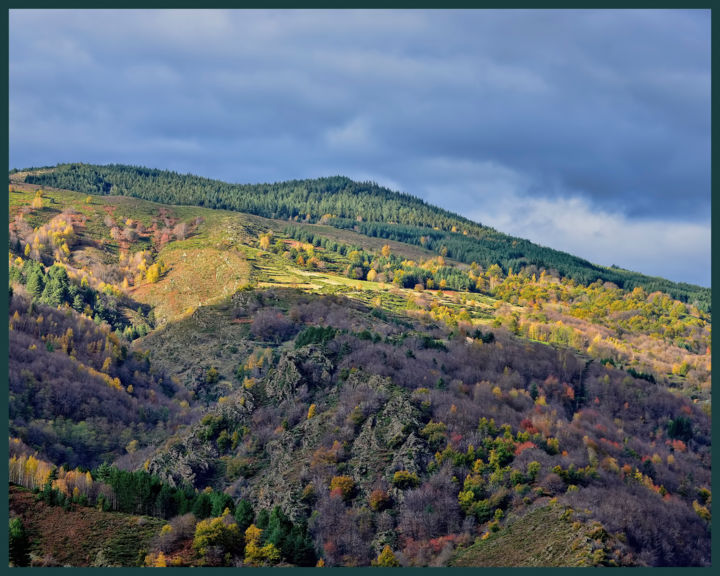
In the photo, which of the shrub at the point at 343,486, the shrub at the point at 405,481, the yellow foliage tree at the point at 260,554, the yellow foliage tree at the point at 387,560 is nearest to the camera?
Answer: the yellow foliage tree at the point at 260,554

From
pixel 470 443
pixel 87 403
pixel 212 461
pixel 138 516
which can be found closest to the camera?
Answer: pixel 138 516

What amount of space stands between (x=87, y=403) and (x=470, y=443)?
93181 millimetres

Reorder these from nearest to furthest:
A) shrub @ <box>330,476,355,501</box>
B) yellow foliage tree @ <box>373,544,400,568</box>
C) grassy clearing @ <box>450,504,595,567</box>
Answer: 1. grassy clearing @ <box>450,504,595,567</box>
2. yellow foliage tree @ <box>373,544,400,568</box>
3. shrub @ <box>330,476,355,501</box>

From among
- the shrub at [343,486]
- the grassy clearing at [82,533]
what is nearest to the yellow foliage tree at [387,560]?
the shrub at [343,486]

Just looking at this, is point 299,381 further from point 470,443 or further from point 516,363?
point 516,363

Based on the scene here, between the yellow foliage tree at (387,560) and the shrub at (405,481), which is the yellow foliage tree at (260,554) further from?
the shrub at (405,481)

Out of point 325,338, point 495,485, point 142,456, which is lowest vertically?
point 142,456

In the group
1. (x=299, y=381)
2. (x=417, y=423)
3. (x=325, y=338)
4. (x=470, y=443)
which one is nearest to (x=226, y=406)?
(x=299, y=381)

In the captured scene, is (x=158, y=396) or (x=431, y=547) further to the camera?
(x=158, y=396)

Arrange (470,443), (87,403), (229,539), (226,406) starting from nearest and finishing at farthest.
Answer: (229,539)
(470,443)
(226,406)
(87,403)

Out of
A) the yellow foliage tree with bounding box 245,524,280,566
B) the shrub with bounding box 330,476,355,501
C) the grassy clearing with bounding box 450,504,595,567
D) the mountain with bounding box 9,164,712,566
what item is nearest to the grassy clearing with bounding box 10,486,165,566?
the mountain with bounding box 9,164,712,566

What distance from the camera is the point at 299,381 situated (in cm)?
14350

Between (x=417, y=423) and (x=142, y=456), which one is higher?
(x=417, y=423)

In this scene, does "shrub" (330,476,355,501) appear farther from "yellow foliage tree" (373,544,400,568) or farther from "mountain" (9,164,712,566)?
"yellow foliage tree" (373,544,400,568)
